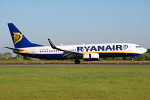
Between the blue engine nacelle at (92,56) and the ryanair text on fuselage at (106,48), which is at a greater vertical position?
the ryanair text on fuselage at (106,48)

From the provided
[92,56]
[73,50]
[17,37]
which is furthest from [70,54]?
[17,37]

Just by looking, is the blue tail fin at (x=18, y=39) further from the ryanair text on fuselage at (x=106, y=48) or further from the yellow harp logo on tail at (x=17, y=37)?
the ryanair text on fuselage at (x=106, y=48)

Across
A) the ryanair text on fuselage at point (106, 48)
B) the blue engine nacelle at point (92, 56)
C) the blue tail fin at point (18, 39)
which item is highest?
the blue tail fin at point (18, 39)

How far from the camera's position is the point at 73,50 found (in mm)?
50906

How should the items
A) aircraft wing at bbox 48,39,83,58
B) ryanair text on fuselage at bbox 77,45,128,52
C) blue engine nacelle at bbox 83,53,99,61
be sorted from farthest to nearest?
aircraft wing at bbox 48,39,83,58
ryanair text on fuselage at bbox 77,45,128,52
blue engine nacelle at bbox 83,53,99,61

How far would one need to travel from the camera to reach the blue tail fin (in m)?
52.5

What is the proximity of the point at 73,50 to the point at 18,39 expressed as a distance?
425 inches

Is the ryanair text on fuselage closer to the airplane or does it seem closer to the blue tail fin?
the airplane

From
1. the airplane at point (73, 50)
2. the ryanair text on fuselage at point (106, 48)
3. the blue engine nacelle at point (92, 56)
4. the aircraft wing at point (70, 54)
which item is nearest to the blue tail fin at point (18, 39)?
the airplane at point (73, 50)

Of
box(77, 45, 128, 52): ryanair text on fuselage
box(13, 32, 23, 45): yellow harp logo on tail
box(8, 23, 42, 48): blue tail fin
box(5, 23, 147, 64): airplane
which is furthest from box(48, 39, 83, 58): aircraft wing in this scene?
box(13, 32, 23, 45): yellow harp logo on tail

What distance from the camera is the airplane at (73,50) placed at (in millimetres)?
48375

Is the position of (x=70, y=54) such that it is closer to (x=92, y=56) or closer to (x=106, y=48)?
(x=92, y=56)
